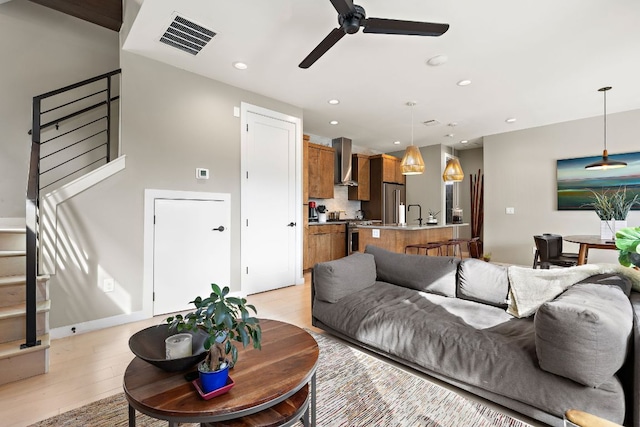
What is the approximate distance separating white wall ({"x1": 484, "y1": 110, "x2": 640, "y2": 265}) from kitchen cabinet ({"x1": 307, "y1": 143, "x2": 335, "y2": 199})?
11.2ft

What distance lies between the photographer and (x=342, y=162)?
21.2 feet

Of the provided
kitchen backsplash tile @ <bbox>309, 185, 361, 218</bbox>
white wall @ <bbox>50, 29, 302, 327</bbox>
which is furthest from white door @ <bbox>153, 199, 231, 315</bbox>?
kitchen backsplash tile @ <bbox>309, 185, 361, 218</bbox>

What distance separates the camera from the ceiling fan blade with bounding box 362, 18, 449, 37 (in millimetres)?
2061

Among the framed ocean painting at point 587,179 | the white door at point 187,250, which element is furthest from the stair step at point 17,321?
the framed ocean painting at point 587,179

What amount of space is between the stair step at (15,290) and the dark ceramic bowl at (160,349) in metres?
1.53

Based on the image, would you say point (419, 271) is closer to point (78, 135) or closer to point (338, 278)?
point (338, 278)

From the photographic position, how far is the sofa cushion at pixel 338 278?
8.16ft

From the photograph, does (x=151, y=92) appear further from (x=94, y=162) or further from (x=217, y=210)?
(x=217, y=210)

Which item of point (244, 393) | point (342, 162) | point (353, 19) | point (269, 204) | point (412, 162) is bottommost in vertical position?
point (244, 393)

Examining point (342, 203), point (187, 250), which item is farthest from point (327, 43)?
point (342, 203)

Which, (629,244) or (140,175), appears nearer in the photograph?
(629,244)

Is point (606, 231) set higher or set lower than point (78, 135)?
lower

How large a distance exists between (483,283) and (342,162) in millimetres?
4549

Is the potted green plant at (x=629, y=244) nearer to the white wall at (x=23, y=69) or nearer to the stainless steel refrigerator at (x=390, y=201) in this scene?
the white wall at (x=23, y=69)
